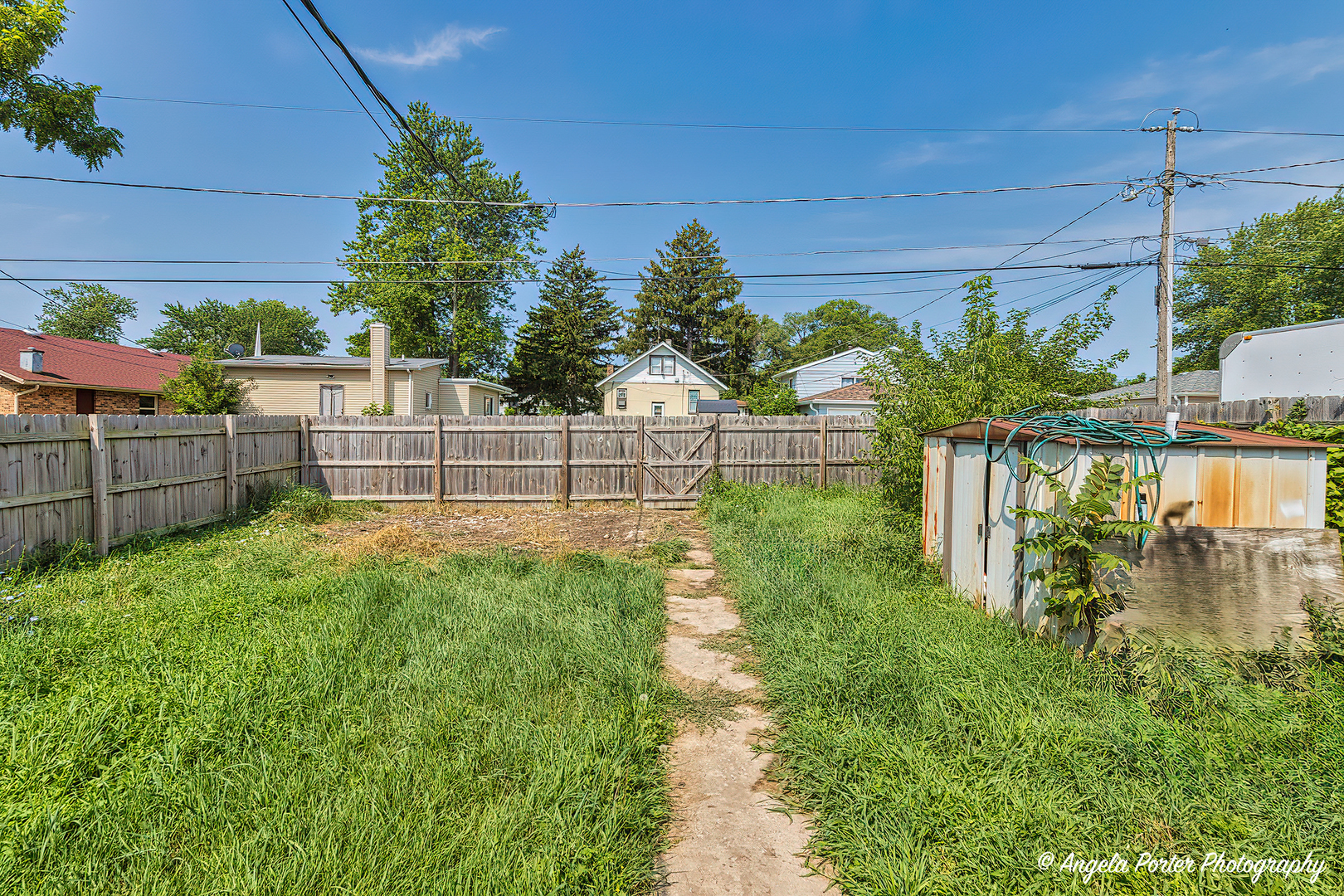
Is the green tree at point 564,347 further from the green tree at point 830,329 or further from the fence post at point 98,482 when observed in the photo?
the fence post at point 98,482

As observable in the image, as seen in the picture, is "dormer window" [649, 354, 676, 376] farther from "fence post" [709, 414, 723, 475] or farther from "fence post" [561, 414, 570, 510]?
"fence post" [561, 414, 570, 510]

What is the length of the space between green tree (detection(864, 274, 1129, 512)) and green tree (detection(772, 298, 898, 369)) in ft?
127

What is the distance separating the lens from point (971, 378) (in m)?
6.96

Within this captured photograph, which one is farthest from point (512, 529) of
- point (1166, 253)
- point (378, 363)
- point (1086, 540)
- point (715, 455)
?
point (378, 363)

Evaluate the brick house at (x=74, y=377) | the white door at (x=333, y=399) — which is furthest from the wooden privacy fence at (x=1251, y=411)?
the brick house at (x=74, y=377)

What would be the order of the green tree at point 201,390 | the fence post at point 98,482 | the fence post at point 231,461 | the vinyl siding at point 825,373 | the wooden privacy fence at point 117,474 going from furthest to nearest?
1. the vinyl siding at point 825,373
2. the green tree at point 201,390
3. the fence post at point 231,461
4. the fence post at point 98,482
5. the wooden privacy fence at point 117,474

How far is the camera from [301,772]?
2.46m

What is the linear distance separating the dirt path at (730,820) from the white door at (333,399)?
63.9 ft

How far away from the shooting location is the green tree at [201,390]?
54.7ft

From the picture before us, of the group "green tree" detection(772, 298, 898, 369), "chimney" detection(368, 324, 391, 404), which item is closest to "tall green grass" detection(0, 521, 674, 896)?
"chimney" detection(368, 324, 391, 404)

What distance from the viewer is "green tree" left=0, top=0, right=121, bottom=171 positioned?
1060cm

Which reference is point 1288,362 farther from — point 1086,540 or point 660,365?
point 660,365

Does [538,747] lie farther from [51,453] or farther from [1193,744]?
[51,453]

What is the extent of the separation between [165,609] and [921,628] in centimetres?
538
